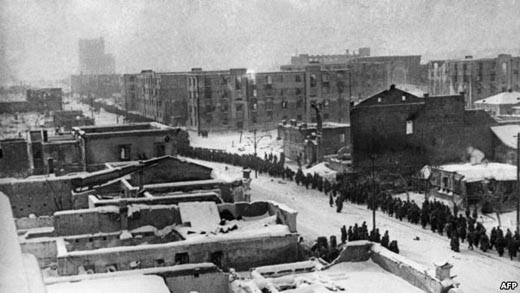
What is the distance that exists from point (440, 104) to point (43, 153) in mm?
21088

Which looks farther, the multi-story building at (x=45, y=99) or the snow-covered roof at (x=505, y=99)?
the multi-story building at (x=45, y=99)

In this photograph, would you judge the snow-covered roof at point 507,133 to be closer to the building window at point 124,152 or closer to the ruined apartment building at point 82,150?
the ruined apartment building at point 82,150

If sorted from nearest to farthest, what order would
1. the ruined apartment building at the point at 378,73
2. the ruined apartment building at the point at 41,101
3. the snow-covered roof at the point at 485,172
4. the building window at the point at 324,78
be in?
the snow-covered roof at the point at 485,172 < the building window at the point at 324,78 < the ruined apartment building at the point at 378,73 < the ruined apartment building at the point at 41,101

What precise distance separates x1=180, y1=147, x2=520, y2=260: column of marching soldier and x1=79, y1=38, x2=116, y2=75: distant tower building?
28266mm

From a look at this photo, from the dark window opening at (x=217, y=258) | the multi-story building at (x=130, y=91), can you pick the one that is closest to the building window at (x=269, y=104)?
the multi-story building at (x=130, y=91)

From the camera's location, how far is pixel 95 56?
64750 millimetres

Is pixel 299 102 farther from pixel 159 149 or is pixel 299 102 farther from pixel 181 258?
pixel 181 258

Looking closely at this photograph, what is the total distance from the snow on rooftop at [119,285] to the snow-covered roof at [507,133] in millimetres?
25456

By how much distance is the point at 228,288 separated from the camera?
580 inches

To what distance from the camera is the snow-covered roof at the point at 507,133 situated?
1316 inches

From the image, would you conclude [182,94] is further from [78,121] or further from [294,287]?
[294,287]

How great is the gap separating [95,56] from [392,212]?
47.2 meters

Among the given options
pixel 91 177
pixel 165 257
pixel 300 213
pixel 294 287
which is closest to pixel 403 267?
pixel 294 287

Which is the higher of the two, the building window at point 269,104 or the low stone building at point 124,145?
the building window at point 269,104
